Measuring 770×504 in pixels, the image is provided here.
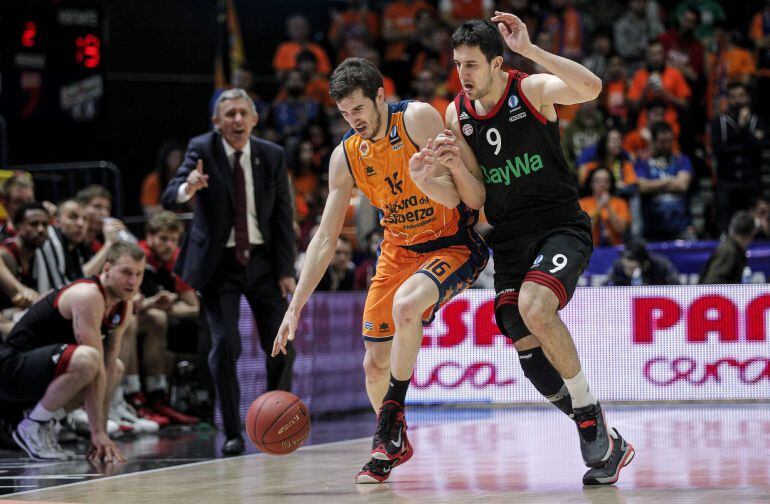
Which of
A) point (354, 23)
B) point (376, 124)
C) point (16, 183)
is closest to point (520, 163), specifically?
point (376, 124)

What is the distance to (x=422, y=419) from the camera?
9156 mm

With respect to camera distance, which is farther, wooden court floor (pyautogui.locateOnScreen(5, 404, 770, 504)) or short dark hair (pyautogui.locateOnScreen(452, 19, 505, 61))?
short dark hair (pyautogui.locateOnScreen(452, 19, 505, 61))

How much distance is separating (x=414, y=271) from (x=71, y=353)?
8.57 ft

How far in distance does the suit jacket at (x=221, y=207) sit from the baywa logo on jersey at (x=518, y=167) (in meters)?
2.41

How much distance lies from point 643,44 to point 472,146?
1010 cm

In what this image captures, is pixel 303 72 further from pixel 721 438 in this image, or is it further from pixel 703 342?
pixel 721 438

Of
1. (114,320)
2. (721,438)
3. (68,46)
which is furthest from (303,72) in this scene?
(721,438)

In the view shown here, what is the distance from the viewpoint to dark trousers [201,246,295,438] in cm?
730

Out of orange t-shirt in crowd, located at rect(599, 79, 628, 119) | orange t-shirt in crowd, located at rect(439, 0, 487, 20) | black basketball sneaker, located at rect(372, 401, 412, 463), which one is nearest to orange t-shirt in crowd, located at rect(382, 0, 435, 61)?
orange t-shirt in crowd, located at rect(439, 0, 487, 20)

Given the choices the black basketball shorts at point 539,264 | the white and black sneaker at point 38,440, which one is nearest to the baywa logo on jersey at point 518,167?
the black basketball shorts at point 539,264

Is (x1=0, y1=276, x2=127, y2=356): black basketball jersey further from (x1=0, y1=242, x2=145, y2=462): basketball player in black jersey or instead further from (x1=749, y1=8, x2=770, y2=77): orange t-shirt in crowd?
(x1=749, y1=8, x2=770, y2=77): orange t-shirt in crowd

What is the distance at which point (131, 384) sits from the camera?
9008 millimetres

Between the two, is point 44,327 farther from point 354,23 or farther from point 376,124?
point 354,23

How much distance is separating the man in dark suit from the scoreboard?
584 cm
